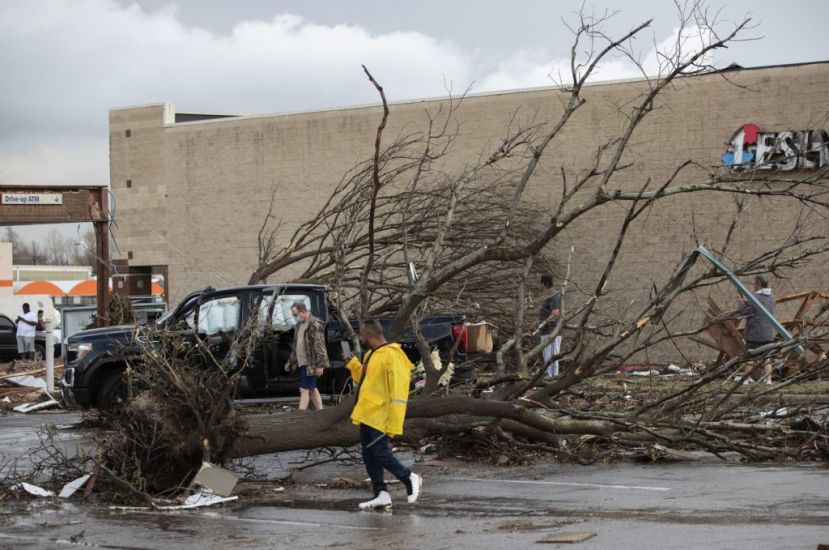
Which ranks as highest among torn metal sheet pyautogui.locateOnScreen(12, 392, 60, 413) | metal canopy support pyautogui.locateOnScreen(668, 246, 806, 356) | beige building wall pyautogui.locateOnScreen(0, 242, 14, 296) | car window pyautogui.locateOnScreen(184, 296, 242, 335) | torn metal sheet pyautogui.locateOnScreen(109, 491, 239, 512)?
beige building wall pyautogui.locateOnScreen(0, 242, 14, 296)

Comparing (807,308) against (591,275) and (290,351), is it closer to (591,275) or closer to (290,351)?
(591,275)

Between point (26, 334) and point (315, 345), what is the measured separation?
18.9 meters

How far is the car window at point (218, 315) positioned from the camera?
15445 millimetres

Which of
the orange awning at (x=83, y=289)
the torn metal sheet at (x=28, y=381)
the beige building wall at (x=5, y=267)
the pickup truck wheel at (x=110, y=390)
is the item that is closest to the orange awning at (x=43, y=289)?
the orange awning at (x=83, y=289)

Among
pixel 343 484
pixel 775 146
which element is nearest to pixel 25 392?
pixel 343 484

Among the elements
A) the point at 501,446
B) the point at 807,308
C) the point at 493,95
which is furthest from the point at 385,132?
the point at 501,446

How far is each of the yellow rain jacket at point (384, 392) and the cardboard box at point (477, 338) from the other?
23.1 ft

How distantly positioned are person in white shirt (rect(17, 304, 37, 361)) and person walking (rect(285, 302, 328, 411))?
18102mm

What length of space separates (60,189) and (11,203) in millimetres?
947

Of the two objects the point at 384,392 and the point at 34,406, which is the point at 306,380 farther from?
the point at 34,406

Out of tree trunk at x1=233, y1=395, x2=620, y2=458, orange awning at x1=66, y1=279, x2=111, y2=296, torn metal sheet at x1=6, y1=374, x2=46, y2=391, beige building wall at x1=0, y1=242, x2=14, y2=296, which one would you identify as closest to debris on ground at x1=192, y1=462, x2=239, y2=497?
tree trunk at x1=233, y1=395, x2=620, y2=458

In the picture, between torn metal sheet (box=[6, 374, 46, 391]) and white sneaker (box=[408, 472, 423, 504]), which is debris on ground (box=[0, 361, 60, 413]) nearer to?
torn metal sheet (box=[6, 374, 46, 391])

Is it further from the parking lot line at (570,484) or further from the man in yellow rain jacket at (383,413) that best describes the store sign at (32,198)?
the man in yellow rain jacket at (383,413)

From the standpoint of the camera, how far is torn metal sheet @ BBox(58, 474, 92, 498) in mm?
9289
